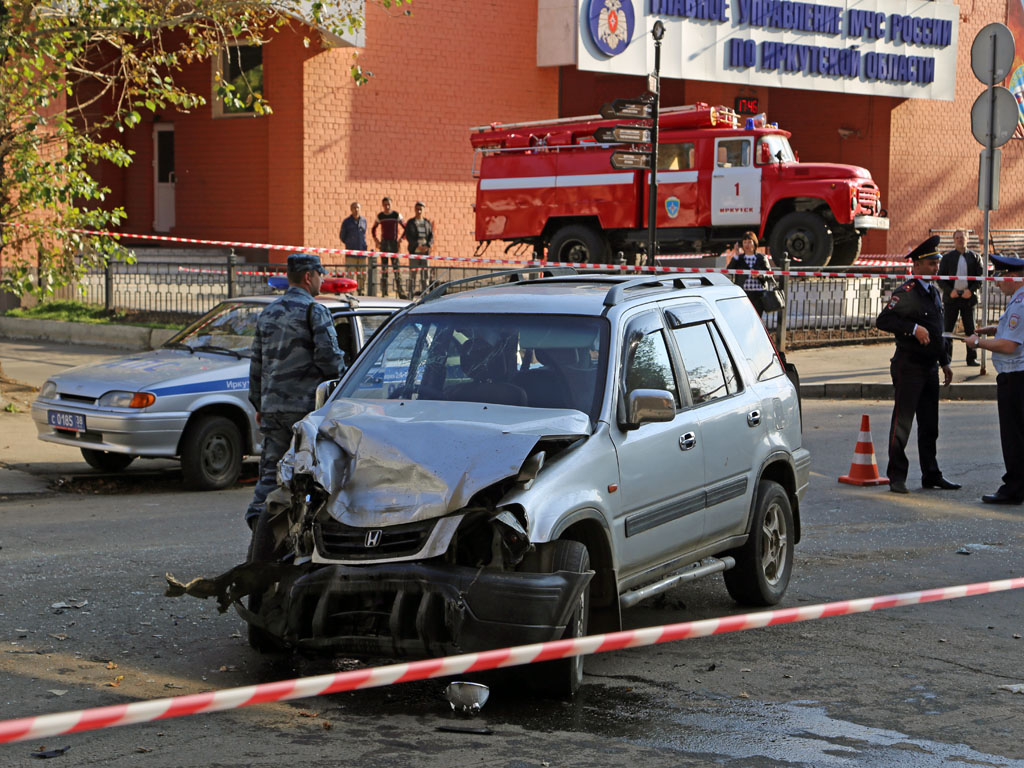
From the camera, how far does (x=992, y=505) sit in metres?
10.5

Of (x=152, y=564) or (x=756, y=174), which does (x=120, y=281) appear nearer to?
(x=756, y=174)

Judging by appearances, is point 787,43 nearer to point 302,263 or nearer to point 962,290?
point 962,290

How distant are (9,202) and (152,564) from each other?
8.00 m

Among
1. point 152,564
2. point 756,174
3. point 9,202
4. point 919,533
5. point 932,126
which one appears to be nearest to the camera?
point 152,564

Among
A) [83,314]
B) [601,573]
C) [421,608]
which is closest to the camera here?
[421,608]

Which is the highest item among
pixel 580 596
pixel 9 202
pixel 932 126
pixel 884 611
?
pixel 932 126

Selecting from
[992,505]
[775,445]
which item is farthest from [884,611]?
[992,505]

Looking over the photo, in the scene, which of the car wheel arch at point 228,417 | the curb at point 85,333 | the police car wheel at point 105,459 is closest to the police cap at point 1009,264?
the car wheel arch at point 228,417

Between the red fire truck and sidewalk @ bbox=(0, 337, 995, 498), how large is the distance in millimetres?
2488

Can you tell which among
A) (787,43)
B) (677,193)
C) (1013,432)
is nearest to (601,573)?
(1013,432)

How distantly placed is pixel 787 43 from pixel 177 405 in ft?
86.4

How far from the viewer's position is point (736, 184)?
23.2m

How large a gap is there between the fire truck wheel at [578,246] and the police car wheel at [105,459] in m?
14.6

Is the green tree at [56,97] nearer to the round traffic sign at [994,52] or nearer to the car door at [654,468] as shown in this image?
the round traffic sign at [994,52]
